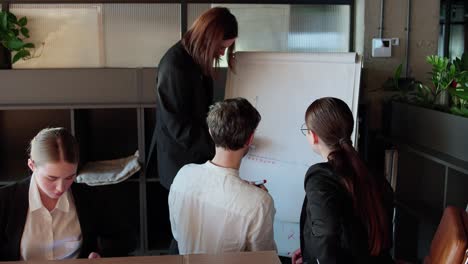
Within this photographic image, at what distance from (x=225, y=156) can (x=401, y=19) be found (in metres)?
1.94

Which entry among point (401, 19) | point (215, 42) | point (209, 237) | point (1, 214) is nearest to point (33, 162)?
point (1, 214)

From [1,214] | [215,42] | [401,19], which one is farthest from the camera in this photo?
[401,19]

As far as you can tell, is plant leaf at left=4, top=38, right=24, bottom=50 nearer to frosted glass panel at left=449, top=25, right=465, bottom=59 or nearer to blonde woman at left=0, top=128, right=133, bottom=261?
blonde woman at left=0, top=128, right=133, bottom=261

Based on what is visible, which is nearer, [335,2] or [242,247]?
[242,247]

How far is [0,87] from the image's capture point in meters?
2.81

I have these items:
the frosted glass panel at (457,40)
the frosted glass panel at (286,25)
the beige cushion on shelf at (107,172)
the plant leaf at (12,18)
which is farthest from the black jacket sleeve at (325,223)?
the frosted glass panel at (457,40)

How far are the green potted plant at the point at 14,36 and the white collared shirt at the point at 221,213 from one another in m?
1.80

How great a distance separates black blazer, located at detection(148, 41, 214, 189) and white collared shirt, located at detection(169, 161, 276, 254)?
588 mm

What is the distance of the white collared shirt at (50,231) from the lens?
1.47 metres

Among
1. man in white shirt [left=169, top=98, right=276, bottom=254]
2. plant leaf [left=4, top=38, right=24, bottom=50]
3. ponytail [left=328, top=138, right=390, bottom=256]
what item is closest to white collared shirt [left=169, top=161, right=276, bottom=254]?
man in white shirt [left=169, top=98, right=276, bottom=254]

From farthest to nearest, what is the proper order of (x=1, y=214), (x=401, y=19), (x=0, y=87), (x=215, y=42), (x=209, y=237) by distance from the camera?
1. (x=401, y=19)
2. (x=0, y=87)
3. (x=215, y=42)
4. (x=209, y=237)
5. (x=1, y=214)

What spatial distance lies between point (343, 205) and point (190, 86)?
1.01m

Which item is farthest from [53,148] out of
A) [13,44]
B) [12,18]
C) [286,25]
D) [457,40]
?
[457,40]

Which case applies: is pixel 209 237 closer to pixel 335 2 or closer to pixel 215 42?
pixel 215 42
